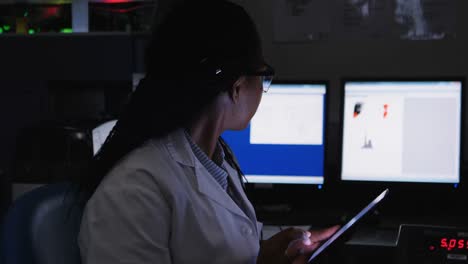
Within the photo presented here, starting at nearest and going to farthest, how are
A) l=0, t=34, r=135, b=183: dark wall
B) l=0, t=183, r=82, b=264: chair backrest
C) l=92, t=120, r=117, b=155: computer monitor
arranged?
l=0, t=183, r=82, b=264: chair backrest → l=92, t=120, r=117, b=155: computer monitor → l=0, t=34, r=135, b=183: dark wall

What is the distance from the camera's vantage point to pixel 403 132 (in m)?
1.59

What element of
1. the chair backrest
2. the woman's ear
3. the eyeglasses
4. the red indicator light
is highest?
the eyeglasses

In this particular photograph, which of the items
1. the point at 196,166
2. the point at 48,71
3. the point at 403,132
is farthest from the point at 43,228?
the point at 48,71

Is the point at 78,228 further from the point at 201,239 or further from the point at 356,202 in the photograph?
the point at 356,202

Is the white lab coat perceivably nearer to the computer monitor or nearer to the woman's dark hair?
the woman's dark hair

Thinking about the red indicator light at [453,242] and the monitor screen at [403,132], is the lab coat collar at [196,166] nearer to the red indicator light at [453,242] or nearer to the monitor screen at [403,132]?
the red indicator light at [453,242]

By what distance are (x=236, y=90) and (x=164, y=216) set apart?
286mm

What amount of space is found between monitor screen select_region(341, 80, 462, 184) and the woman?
591 millimetres

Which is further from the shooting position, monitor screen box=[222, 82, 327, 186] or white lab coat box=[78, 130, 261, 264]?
monitor screen box=[222, 82, 327, 186]

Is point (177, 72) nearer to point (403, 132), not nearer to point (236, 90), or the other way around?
point (236, 90)

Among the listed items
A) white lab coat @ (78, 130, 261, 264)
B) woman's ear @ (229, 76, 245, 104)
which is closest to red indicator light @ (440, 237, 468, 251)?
white lab coat @ (78, 130, 261, 264)

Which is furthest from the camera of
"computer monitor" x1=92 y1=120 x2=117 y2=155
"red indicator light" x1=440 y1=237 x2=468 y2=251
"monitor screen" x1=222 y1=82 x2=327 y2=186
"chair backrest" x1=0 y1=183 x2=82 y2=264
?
"monitor screen" x1=222 y1=82 x2=327 y2=186

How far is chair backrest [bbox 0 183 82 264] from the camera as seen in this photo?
82 cm

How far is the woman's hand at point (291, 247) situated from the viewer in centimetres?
99
